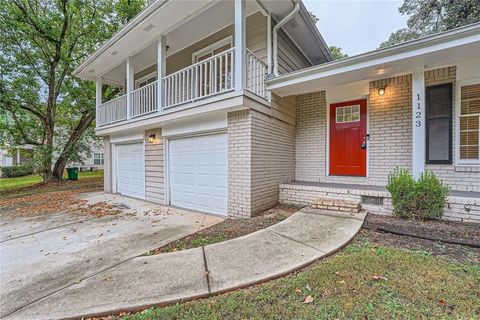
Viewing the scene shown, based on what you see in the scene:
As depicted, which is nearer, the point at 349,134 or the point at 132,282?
the point at 132,282

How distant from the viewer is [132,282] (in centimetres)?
245

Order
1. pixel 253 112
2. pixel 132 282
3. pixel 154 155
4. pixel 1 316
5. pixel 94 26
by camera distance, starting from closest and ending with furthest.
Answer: pixel 1 316 < pixel 132 282 < pixel 253 112 < pixel 154 155 < pixel 94 26

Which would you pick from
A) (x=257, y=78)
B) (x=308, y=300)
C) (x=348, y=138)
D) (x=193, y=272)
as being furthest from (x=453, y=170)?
(x=193, y=272)


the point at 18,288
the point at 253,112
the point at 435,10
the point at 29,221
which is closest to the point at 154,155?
the point at 29,221

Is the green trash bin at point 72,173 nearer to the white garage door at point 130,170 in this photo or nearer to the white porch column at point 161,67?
the white garage door at point 130,170

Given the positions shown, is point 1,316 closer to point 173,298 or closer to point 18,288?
point 18,288

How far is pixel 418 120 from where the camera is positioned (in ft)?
13.6

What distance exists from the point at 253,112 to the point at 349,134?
9.68 feet

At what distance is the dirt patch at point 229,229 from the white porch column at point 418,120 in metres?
2.56

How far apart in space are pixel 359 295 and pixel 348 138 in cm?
470

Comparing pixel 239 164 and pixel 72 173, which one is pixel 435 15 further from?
pixel 72 173

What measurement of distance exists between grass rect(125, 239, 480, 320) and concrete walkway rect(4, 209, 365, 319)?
0.15m

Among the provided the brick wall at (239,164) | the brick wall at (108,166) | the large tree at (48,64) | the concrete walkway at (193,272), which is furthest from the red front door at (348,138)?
the large tree at (48,64)

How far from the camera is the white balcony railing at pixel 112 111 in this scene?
26.8 ft
